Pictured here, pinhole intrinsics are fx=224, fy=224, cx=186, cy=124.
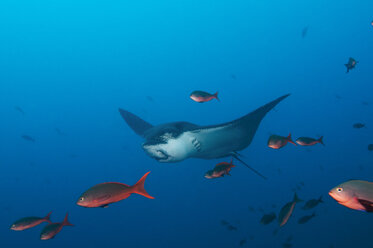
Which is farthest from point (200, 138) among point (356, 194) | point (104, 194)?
point (356, 194)

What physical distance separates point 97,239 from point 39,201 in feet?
61.8

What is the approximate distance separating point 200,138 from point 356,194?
3600mm

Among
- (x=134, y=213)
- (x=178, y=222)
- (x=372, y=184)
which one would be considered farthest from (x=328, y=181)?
(x=372, y=184)

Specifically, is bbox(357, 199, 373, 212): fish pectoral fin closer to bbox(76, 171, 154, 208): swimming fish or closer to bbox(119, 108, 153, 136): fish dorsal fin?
bbox(76, 171, 154, 208): swimming fish

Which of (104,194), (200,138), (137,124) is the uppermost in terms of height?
(137,124)

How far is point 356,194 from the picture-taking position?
195 centimetres

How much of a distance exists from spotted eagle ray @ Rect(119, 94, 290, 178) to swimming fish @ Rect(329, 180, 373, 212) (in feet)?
9.36

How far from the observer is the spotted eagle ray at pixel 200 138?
15.8 ft

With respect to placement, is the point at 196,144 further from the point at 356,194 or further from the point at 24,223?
the point at 24,223

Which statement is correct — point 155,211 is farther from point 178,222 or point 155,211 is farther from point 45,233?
point 45,233

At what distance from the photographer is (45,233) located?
4230 millimetres

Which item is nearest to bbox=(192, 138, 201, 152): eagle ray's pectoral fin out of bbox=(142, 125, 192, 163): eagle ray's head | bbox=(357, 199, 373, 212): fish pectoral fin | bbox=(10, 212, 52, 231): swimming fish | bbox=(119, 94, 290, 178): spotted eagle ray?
bbox=(119, 94, 290, 178): spotted eagle ray

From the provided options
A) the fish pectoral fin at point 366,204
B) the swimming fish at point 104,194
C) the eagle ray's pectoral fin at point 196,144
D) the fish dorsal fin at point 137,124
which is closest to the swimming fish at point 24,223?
the swimming fish at point 104,194

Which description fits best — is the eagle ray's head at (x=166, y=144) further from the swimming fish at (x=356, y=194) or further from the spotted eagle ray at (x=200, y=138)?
the swimming fish at (x=356, y=194)
